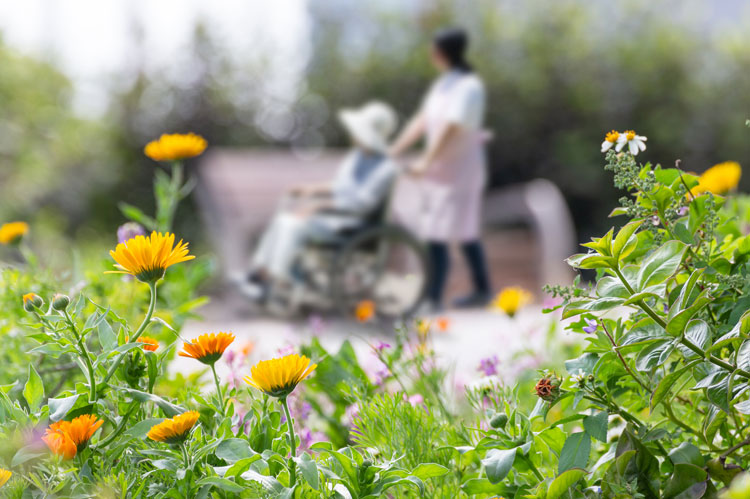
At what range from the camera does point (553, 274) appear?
4855 mm

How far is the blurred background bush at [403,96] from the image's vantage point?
6715 mm

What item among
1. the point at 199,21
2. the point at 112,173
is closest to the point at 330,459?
the point at 112,173

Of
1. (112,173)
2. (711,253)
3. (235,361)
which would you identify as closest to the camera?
(711,253)

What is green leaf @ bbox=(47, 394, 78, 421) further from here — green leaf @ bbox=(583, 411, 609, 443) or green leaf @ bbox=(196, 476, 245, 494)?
green leaf @ bbox=(583, 411, 609, 443)

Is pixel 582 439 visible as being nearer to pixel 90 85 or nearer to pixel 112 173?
pixel 112 173

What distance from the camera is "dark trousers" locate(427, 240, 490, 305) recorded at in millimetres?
4492

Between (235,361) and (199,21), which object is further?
(199,21)

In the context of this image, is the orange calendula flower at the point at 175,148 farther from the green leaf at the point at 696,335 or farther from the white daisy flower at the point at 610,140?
the green leaf at the point at 696,335

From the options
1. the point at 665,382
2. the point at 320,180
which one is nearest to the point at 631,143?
the point at 665,382

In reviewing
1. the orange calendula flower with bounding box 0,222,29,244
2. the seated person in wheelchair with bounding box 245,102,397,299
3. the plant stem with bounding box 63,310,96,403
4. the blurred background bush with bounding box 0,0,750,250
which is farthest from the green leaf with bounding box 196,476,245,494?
the blurred background bush with bounding box 0,0,750,250

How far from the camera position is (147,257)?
2.09 feet

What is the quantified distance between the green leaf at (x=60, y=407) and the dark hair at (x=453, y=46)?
378 cm

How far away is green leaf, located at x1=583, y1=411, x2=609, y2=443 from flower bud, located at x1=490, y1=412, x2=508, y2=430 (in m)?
0.08

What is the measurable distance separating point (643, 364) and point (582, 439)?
108 mm
